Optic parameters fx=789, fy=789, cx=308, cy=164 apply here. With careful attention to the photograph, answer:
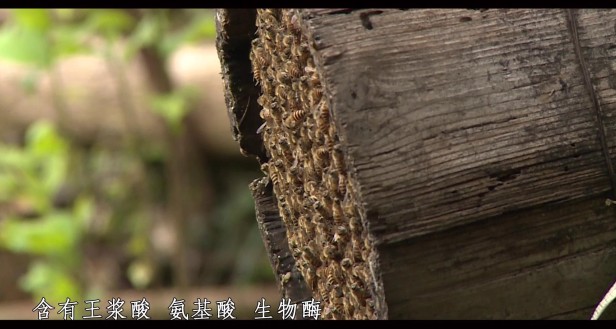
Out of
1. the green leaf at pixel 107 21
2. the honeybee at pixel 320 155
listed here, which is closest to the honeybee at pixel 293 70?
the honeybee at pixel 320 155

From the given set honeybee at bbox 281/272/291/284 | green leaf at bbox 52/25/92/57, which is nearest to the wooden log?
honeybee at bbox 281/272/291/284

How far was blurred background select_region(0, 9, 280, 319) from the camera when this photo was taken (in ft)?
15.7

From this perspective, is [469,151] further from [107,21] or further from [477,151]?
[107,21]

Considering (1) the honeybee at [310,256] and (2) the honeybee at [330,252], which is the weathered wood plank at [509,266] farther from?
(1) the honeybee at [310,256]

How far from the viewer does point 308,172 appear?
1.77 meters

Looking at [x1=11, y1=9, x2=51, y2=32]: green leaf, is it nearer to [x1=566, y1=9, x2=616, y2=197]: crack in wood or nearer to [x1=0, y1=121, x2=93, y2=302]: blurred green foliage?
[x1=0, y1=121, x2=93, y2=302]: blurred green foliage

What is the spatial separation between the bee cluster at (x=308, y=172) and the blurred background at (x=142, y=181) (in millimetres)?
2520

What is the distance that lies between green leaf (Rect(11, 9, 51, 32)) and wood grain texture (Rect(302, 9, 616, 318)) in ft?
8.21

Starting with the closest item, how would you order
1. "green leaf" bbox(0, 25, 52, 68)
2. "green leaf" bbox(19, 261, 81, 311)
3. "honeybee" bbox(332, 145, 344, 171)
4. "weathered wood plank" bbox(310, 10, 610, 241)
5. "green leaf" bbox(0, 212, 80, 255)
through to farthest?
"weathered wood plank" bbox(310, 10, 610, 241), "honeybee" bbox(332, 145, 344, 171), "green leaf" bbox(0, 25, 52, 68), "green leaf" bbox(0, 212, 80, 255), "green leaf" bbox(19, 261, 81, 311)

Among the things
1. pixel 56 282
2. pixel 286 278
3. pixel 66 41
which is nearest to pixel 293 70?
pixel 286 278

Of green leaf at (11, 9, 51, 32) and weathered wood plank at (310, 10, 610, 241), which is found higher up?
green leaf at (11, 9, 51, 32)

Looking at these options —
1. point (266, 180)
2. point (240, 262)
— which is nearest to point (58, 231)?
point (240, 262)

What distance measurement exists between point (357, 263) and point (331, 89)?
401mm

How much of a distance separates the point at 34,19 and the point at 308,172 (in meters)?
2.32
